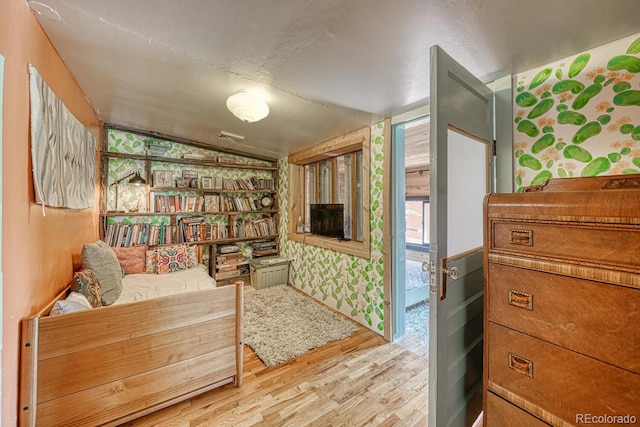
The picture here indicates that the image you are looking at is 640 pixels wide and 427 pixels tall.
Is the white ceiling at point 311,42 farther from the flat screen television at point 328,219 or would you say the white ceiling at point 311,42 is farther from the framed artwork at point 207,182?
the framed artwork at point 207,182

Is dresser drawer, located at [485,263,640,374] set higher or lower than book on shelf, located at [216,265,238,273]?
higher

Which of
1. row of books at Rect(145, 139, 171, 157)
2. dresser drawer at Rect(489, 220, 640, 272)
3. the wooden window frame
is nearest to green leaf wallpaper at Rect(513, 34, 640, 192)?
dresser drawer at Rect(489, 220, 640, 272)

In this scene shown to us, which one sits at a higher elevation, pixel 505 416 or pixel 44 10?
pixel 44 10

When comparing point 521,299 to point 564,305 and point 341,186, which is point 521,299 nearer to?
point 564,305

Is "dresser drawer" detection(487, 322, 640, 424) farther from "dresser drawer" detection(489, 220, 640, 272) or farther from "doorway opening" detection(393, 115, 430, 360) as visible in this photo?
"doorway opening" detection(393, 115, 430, 360)

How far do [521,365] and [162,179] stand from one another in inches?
158

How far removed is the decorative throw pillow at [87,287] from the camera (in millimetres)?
1637

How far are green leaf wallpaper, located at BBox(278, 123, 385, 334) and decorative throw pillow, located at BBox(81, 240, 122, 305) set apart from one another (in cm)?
213

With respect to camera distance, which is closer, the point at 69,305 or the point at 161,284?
the point at 69,305

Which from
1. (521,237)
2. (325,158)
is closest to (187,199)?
(325,158)

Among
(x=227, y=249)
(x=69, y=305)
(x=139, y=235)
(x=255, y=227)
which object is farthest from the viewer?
(x=255, y=227)

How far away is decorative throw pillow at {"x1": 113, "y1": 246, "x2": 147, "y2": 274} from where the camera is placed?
9.13 ft

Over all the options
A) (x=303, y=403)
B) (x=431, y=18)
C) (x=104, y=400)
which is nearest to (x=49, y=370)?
(x=104, y=400)

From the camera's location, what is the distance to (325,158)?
11.9ft
